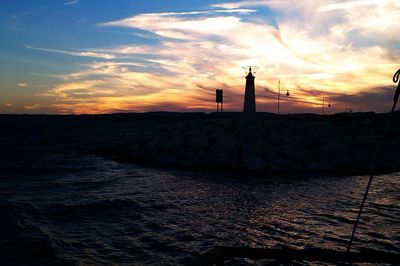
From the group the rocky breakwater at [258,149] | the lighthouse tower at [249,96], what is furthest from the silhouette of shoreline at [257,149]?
the lighthouse tower at [249,96]

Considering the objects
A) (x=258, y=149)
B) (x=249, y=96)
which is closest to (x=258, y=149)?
(x=258, y=149)

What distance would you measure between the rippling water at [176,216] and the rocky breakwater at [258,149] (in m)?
A: 2.43

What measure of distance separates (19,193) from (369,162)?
20.5 meters

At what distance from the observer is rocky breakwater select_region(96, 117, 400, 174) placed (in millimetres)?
20812

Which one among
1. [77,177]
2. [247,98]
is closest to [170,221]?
[77,177]

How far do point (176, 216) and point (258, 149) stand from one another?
38.9 feet

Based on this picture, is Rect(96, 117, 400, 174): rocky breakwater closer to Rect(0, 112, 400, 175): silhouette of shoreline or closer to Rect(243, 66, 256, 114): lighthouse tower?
Rect(0, 112, 400, 175): silhouette of shoreline

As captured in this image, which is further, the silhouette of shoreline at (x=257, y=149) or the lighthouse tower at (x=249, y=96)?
the lighthouse tower at (x=249, y=96)

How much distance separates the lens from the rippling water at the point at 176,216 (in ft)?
27.3

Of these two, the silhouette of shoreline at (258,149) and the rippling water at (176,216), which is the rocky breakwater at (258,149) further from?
the rippling water at (176,216)

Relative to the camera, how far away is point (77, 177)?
19.0 m

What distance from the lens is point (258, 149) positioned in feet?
71.5

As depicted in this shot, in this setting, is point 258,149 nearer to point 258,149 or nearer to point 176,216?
point 258,149

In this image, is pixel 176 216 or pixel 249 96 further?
pixel 249 96
